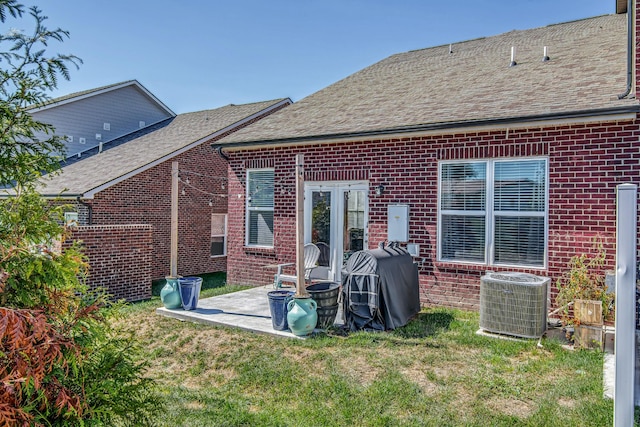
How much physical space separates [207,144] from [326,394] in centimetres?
1283

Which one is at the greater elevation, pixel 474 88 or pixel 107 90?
pixel 107 90

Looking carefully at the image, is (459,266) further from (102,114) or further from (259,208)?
(102,114)

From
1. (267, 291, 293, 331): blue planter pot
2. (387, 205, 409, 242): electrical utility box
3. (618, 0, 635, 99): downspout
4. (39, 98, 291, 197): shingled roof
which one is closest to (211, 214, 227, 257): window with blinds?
(39, 98, 291, 197): shingled roof

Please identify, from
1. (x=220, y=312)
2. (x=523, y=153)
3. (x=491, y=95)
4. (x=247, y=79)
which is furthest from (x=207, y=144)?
(x=523, y=153)

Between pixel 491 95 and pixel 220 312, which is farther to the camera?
pixel 491 95

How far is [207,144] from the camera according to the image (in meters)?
16.1

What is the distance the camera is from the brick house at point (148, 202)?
35.1ft

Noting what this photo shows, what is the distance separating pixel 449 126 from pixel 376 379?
4.93 metres

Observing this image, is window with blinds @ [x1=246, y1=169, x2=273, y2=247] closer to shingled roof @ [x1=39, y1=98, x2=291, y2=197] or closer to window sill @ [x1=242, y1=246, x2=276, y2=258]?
window sill @ [x1=242, y1=246, x2=276, y2=258]

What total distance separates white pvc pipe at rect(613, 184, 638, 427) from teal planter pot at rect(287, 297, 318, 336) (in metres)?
4.20

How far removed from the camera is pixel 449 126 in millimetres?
8141

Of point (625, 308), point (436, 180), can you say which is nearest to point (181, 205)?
point (436, 180)

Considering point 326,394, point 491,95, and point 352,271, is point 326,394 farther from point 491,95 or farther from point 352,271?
point 491,95

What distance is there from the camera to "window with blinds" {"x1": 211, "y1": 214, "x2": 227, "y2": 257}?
648 inches
